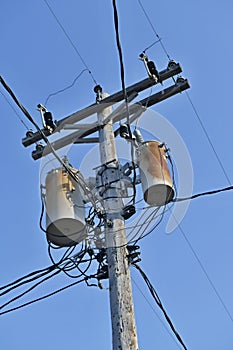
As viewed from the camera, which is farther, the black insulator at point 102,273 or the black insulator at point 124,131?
the black insulator at point 124,131

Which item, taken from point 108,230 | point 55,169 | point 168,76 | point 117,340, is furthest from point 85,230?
point 168,76

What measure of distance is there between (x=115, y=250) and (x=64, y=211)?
62cm

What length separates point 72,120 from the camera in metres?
7.18

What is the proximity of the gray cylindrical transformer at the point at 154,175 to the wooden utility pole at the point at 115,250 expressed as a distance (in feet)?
0.90

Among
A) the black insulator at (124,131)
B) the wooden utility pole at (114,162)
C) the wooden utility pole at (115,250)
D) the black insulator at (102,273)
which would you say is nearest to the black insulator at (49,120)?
the wooden utility pole at (114,162)

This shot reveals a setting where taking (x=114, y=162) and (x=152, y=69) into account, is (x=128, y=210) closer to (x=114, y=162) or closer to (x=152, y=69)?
(x=114, y=162)

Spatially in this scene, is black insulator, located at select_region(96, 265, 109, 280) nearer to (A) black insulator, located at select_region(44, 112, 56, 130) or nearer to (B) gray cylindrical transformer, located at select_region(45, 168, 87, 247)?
(B) gray cylindrical transformer, located at select_region(45, 168, 87, 247)

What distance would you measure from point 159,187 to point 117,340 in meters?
1.61

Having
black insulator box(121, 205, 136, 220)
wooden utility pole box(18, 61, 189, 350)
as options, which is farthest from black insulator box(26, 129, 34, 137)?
black insulator box(121, 205, 136, 220)

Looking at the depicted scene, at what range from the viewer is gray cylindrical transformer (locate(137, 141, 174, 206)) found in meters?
A: 6.16

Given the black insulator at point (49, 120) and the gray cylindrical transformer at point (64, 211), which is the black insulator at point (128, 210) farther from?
the black insulator at point (49, 120)

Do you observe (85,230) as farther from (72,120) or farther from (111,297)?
(72,120)

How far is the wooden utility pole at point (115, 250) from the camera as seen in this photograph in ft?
17.1

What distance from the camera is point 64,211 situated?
6047 millimetres
